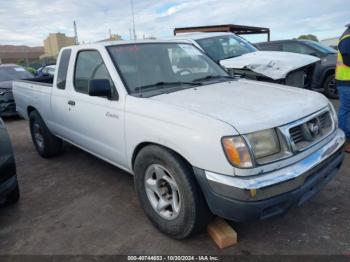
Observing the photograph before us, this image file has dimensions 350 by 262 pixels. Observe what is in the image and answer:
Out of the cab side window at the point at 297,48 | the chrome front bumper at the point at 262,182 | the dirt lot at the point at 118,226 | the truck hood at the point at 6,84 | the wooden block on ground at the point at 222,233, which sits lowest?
the dirt lot at the point at 118,226

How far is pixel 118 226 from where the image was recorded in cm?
328

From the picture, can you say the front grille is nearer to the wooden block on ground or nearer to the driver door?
the wooden block on ground

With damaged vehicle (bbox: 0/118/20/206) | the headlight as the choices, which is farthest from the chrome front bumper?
damaged vehicle (bbox: 0/118/20/206)

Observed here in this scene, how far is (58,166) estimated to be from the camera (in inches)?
203

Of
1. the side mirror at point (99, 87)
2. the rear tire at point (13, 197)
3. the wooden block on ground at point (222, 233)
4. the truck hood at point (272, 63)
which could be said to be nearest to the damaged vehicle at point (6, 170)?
the rear tire at point (13, 197)

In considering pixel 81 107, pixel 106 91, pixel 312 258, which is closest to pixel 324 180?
pixel 312 258

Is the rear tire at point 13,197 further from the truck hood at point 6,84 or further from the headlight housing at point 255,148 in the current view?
the truck hood at point 6,84

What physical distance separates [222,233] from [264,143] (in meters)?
0.92

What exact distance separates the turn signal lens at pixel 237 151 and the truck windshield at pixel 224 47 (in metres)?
5.00

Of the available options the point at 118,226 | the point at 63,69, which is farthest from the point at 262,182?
the point at 63,69

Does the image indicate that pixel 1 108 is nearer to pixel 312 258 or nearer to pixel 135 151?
pixel 135 151

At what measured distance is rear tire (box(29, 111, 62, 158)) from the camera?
17.2ft

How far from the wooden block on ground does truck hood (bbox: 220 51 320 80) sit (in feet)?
11.7

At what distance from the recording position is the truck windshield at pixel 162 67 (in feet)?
11.2
